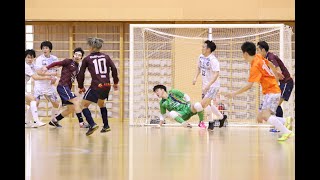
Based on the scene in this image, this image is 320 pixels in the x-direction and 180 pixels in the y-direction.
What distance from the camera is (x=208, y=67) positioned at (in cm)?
1237

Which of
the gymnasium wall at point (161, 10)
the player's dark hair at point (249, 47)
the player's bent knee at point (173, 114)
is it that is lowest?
the player's bent knee at point (173, 114)

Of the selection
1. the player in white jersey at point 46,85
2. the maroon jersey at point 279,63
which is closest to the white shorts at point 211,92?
the maroon jersey at point 279,63

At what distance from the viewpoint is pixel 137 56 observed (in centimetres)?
1574

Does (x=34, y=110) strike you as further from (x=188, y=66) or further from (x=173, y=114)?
(x=188, y=66)

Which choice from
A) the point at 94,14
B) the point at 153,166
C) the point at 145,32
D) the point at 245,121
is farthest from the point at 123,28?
the point at 153,166

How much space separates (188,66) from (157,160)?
1083cm

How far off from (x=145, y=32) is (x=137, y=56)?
1.97 ft

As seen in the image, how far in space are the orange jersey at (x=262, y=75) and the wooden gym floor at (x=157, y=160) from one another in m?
0.77

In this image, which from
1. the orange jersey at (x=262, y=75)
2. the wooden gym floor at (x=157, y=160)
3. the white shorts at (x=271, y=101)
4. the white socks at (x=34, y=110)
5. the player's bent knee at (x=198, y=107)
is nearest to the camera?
the wooden gym floor at (x=157, y=160)

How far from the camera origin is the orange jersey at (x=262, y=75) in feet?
29.5

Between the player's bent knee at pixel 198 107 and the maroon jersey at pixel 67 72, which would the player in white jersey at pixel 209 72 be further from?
the maroon jersey at pixel 67 72

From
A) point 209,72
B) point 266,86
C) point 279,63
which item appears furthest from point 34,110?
point 266,86
